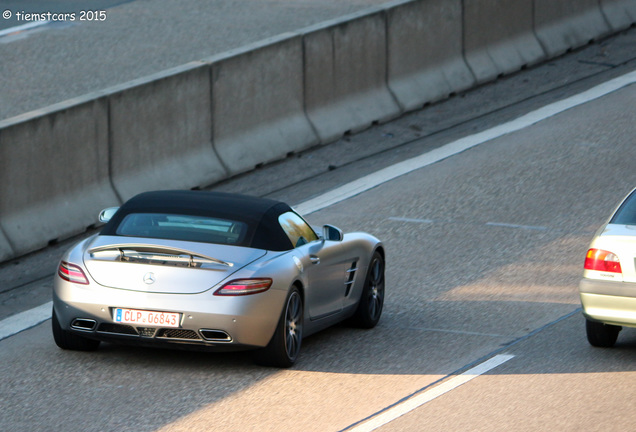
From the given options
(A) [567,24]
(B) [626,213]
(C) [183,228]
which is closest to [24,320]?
(C) [183,228]

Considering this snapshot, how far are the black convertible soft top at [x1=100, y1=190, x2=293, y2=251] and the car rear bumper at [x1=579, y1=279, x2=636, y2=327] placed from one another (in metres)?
2.28

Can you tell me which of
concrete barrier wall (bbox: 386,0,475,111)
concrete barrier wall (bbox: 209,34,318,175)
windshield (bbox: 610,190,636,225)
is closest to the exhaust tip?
windshield (bbox: 610,190,636,225)

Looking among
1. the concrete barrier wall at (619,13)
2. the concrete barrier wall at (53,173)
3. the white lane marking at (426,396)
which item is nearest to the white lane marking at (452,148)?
the concrete barrier wall at (53,173)

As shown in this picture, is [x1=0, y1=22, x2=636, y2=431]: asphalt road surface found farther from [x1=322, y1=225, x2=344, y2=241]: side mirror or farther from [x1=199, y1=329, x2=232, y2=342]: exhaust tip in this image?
[x1=322, y1=225, x2=344, y2=241]: side mirror

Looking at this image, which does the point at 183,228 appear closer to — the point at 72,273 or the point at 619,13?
the point at 72,273

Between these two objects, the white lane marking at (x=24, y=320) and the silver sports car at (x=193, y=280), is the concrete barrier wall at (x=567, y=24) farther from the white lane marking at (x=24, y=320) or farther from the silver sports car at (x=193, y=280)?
the silver sports car at (x=193, y=280)

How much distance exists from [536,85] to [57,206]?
1080cm

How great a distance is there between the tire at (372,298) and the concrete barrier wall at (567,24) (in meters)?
12.9

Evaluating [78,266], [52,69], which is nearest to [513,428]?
[78,266]

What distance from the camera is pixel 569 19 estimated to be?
78.0 ft

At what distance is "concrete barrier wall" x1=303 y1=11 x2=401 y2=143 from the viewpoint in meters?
17.8

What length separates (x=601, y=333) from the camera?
955 centimetres

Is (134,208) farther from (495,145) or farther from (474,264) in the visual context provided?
(495,145)

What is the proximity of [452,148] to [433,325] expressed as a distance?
25.0 feet
